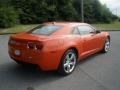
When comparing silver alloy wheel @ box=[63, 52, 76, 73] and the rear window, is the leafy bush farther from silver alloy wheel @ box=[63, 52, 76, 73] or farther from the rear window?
silver alloy wheel @ box=[63, 52, 76, 73]

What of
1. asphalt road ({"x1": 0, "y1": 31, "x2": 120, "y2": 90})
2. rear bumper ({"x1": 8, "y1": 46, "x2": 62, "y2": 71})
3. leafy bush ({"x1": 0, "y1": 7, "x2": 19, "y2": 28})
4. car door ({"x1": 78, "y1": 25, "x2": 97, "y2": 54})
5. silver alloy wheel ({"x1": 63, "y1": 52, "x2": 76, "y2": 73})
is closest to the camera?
asphalt road ({"x1": 0, "y1": 31, "x2": 120, "y2": 90})

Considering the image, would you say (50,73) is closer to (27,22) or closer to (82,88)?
(82,88)

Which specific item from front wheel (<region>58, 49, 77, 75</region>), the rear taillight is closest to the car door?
front wheel (<region>58, 49, 77, 75</region>)

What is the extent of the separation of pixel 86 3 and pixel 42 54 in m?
25.5

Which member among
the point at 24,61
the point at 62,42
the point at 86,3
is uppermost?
the point at 86,3

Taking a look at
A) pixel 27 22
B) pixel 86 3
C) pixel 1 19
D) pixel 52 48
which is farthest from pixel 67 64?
pixel 86 3

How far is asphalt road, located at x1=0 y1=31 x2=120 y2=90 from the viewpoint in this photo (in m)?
5.41

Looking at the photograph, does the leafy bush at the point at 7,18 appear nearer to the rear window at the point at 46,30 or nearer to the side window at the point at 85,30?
the side window at the point at 85,30

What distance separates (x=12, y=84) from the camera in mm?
5496

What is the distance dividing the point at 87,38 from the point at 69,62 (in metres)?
1.24

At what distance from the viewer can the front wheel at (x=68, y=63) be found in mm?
6068

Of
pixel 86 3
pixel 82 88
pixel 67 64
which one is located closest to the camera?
pixel 82 88

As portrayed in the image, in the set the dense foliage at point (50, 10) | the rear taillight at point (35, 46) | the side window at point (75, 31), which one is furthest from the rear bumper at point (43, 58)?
the dense foliage at point (50, 10)

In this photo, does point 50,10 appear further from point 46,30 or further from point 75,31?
point 46,30
